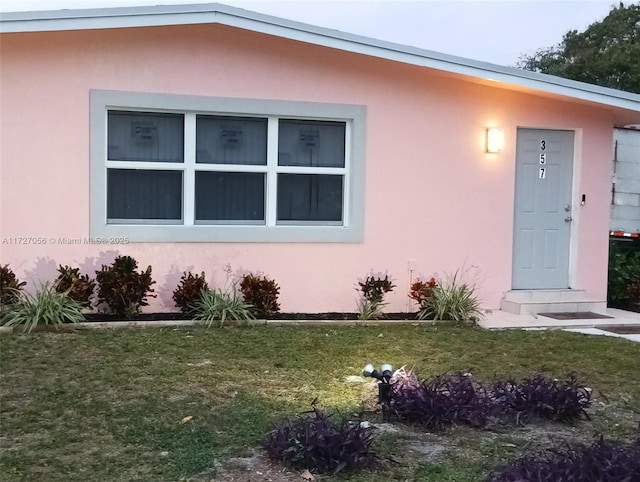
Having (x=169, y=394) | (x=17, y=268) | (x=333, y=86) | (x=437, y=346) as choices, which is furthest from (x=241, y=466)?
(x=333, y=86)

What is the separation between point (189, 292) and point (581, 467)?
511cm

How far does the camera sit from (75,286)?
7125mm

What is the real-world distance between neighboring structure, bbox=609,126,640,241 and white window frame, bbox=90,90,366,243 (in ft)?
15.1

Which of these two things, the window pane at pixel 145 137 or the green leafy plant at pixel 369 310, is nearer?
the window pane at pixel 145 137

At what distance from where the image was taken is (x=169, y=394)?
480 centimetres

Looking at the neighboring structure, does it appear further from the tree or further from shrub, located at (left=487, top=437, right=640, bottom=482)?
the tree

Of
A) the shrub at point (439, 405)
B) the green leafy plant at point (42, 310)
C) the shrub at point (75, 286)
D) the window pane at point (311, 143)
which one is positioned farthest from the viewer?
the window pane at point (311, 143)

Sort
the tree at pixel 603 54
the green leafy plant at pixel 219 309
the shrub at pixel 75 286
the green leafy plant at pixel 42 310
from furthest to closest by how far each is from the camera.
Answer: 1. the tree at pixel 603 54
2. the green leafy plant at pixel 219 309
3. the shrub at pixel 75 286
4. the green leafy plant at pixel 42 310

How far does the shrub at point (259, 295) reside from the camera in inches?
297

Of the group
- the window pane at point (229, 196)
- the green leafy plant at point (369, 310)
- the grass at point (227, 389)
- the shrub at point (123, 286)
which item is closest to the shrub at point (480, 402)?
the grass at point (227, 389)

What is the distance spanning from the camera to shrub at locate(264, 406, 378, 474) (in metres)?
3.47

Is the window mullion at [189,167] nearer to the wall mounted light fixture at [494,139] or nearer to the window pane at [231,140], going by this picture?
the window pane at [231,140]

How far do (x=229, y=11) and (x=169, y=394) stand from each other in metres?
4.29

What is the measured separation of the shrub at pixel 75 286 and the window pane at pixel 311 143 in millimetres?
2572
